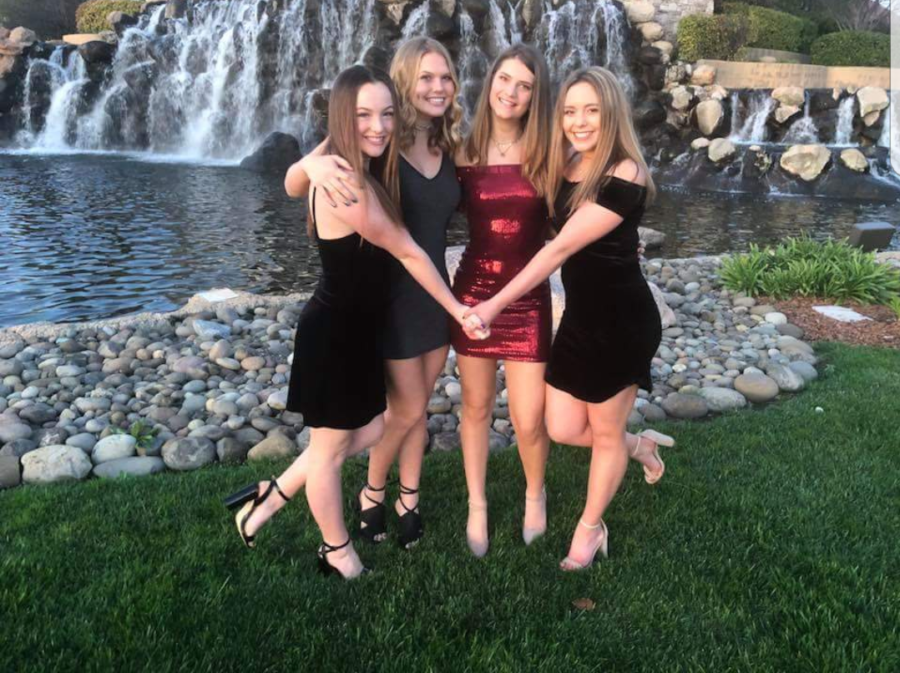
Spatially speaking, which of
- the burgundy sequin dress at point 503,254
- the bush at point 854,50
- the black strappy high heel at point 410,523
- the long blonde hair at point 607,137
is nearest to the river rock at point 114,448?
the black strappy high heel at point 410,523

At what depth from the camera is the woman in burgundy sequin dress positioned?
2.98 metres

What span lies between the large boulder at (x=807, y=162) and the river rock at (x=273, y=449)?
54.5ft

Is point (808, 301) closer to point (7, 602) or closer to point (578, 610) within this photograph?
point (578, 610)

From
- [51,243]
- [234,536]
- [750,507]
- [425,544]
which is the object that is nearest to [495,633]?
[425,544]

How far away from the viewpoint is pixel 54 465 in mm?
4262

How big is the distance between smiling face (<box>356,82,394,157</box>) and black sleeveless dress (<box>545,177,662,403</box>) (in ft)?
2.57

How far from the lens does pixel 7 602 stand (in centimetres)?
266

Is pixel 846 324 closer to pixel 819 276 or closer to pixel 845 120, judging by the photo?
pixel 819 276

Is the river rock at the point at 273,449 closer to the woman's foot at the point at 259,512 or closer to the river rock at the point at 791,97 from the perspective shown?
the woman's foot at the point at 259,512

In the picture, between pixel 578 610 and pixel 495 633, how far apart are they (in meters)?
0.37

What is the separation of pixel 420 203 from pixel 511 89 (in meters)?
0.58

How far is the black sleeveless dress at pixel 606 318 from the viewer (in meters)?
2.88

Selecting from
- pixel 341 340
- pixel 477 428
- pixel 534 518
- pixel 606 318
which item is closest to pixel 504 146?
pixel 606 318

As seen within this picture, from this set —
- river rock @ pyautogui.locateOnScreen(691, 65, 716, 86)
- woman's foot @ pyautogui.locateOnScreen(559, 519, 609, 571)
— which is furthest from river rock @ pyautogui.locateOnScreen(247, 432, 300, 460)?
river rock @ pyautogui.locateOnScreen(691, 65, 716, 86)
